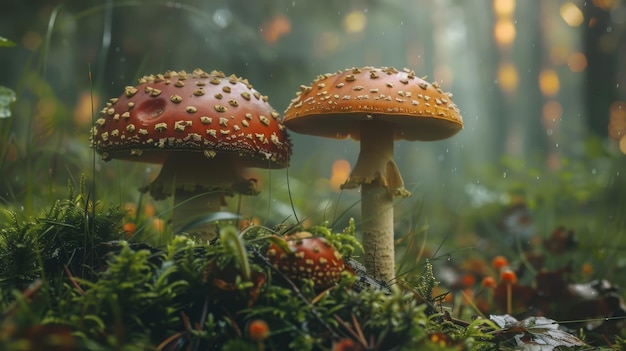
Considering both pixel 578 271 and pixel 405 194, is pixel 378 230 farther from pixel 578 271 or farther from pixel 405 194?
pixel 578 271

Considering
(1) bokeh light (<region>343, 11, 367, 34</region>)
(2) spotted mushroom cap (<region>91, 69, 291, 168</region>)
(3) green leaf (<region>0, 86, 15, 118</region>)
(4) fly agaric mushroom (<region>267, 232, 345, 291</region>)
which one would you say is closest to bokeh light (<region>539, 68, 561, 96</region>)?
(1) bokeh light (<region>343, 11, 367, 34</region>)

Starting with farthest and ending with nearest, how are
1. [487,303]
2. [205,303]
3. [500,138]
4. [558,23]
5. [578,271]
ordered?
[500,138] → [558,23] → [578,271] → [487,303] → [205,303]

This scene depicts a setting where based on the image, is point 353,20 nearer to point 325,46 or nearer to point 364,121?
point 325,46

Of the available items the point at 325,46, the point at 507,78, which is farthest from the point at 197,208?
the point at 507,78

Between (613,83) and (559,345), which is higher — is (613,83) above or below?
above

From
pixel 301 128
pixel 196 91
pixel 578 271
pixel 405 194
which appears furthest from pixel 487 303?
pixel 196 91

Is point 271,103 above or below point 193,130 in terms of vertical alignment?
above

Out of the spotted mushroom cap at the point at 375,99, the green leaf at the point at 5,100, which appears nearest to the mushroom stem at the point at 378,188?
the spotted mushroom cap at the point at 375,99
